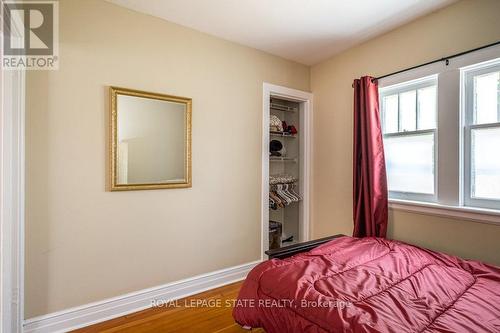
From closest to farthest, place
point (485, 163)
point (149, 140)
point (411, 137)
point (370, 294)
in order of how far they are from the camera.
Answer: point (370, 294)
point (485, 163)
point (149, 140)
point (411, 137)

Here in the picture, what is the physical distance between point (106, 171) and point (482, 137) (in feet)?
10.0

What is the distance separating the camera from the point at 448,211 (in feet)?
6.93

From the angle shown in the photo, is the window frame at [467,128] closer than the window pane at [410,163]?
Yes

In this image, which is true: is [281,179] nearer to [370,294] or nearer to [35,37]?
[370,294]

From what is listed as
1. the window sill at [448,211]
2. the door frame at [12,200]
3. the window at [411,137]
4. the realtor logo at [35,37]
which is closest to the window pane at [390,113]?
the window at [411,137]

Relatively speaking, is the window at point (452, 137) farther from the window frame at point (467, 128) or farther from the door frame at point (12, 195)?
the door frame at point (12, 195)

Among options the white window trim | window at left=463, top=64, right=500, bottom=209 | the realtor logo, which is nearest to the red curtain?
Answer: the white window trim

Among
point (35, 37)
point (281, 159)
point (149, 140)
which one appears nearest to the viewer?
point (35, 37)

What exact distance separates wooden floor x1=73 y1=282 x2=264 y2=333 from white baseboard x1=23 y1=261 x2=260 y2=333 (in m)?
0.06

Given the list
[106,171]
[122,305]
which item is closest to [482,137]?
[106,171]

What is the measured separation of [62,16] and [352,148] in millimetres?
2925

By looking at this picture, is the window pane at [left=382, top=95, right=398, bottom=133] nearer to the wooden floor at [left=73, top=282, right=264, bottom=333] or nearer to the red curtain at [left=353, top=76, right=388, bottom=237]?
the red curtain at [left=353, top=76, right=388, bottom=237]

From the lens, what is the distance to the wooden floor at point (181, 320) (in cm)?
195

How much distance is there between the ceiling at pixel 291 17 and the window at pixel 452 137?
1.84 ft
